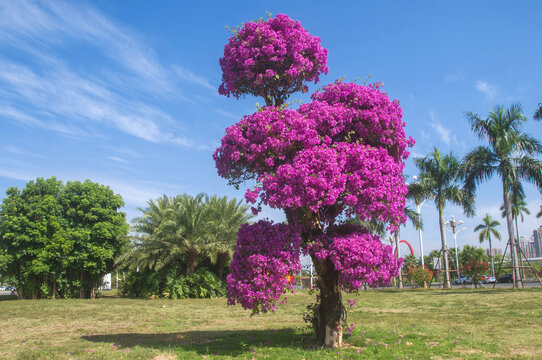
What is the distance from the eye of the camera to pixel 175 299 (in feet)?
107

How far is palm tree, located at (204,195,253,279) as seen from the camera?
33312mm

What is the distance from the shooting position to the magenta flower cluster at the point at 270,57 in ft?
39.4

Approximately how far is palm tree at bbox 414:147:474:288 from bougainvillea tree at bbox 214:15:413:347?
2991cm

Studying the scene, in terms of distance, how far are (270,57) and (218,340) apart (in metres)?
8.63

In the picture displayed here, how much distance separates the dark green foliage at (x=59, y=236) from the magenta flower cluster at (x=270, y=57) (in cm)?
2668

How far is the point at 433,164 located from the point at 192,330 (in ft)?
106

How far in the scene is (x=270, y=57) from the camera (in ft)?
39.3

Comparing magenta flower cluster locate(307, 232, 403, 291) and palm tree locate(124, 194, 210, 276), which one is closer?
magenta flower cluster locate(307, 232, 403, 291)

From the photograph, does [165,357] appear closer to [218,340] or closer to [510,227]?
[218,340]

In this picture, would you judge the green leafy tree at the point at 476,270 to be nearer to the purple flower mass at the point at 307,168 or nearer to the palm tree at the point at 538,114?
the palm tree at the point at 538,114

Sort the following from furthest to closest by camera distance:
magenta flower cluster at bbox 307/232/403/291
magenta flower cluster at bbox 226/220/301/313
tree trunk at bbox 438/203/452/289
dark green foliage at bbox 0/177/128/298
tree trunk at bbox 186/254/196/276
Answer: tree trunk at bbox 438/203/452/289, tree trunk at bbox 186/254/196/276, dark green foliage at bbox 0/177/128/298, magenta flower cluster at bbox 307/232/403/291, magenta flower cluster at bbox 226/220/301/313

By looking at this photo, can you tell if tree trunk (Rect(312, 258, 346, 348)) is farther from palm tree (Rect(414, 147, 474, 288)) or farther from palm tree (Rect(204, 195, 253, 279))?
palm tree (Rect(414, 147, 474, 288))

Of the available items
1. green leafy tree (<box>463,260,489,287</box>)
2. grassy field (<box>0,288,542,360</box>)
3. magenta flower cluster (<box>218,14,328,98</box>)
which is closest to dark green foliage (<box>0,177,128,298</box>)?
grassy field (<box>0,288,542,360</box>)

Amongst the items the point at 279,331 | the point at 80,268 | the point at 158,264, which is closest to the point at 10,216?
the point at 80,268
